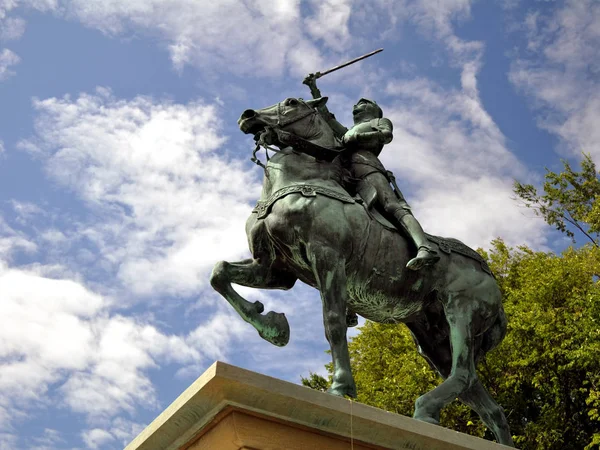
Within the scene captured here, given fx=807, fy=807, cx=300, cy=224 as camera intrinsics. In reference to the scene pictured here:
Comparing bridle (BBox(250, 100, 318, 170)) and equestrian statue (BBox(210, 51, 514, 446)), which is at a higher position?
bridle (BBox(250, 100, 318, 170))

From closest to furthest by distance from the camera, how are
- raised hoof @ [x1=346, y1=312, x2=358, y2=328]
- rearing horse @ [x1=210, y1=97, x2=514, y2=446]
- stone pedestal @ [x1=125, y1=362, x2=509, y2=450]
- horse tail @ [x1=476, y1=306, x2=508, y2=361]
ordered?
stone pedestal @ [x1=125, y1=362, x2=509, y2=450], rearing horse @ [x1=210, y1=97, x2=514, y2=446], raised hoof @ [x1=346, y1=312, x2=358, y2=328], horse tail @ [x1=476, y1=306, x2=508, y2=361]

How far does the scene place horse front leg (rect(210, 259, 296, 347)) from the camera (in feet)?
23.3

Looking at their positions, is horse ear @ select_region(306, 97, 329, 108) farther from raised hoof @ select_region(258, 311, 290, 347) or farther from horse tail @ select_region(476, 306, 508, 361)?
horse tail @ select_region(476, 306, 508, 361)


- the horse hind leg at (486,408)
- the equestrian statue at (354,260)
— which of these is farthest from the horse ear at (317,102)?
the horse hind leg at (486,408)

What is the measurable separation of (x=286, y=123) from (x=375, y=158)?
99 centimetres

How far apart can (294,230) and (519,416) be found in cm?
1631

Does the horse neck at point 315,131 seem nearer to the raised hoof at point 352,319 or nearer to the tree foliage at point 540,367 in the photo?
the raised hoof at point 352,319

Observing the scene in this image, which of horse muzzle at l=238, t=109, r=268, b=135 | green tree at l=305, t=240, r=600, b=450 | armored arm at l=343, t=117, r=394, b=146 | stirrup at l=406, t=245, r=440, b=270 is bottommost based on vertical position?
stirrup at l=406, t=245, r=440, b=270

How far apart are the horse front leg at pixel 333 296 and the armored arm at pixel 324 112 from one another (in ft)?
6.45

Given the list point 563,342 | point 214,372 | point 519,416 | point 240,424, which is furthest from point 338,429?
point 519,416

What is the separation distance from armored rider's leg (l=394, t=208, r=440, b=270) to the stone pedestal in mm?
1709

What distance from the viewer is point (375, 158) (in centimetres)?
817

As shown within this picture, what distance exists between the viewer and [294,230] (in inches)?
279

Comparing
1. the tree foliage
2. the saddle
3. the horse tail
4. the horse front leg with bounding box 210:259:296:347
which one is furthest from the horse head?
the tree foliage
